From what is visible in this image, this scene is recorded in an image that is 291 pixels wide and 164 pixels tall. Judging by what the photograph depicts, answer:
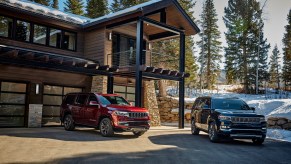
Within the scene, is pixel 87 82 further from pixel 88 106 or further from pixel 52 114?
pixel 88 106

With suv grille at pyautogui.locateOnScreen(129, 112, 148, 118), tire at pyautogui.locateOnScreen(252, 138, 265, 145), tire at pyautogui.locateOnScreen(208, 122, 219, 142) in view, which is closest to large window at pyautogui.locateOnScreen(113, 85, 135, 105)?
suv grille at pyautogui.locateOnScreen(129, 112, 148, 118)

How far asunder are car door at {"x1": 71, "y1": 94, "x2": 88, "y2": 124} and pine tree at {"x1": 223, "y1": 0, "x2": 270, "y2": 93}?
29.8m

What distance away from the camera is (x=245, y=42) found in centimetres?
4097

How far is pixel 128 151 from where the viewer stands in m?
8.36

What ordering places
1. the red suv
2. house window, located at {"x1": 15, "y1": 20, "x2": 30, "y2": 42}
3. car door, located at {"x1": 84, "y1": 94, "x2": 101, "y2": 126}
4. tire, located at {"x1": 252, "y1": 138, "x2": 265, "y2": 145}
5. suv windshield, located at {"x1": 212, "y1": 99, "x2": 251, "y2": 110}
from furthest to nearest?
house window, located at {"x1": 15, "y1": 20, "x2": 30, "y2": 42} < car door, located at {"x1": 84, "y1": 94, "x2": 101, "y2": 126} < suv windshield, located at {"x1": 212, "y1": 99, "x2": 251, "y2": 110} < the red suv < tire, located at {"x1": 252, "y1": 138, "x2": 265, "y2": 145}

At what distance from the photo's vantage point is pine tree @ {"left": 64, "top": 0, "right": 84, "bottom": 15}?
45594 millimetres

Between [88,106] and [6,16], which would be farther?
[6,16]

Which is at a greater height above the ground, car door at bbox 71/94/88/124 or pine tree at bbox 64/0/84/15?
pine tree at bbox 64/0/84/15

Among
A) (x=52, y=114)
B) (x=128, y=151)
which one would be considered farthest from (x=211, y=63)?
(x=128, y=151)

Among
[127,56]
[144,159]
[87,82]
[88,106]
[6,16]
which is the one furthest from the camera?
[127,56]

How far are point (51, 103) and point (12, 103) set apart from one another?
242 centimetres

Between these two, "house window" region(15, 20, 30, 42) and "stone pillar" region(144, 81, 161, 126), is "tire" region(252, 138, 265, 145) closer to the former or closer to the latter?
"stone pillar" region(144, 81, 161, 126)

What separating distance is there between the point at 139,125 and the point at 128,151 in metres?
3.92

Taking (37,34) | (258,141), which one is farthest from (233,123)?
(37,34)
